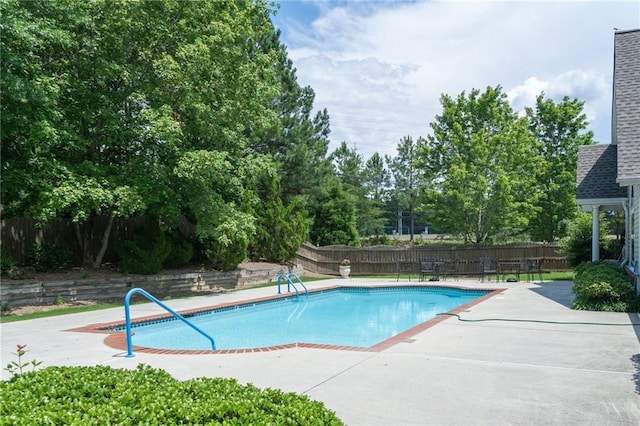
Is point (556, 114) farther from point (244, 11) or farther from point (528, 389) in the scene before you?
point (528, 389)

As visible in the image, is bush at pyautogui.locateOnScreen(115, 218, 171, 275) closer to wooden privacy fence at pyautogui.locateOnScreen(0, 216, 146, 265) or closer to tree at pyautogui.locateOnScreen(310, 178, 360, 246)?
wooden privacy fence at pyautogui.locateOnScreen(0, 216, 146, 265)

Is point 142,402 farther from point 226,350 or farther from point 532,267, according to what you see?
point 532,267

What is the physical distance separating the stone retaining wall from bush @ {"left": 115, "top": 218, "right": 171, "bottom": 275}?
35cm

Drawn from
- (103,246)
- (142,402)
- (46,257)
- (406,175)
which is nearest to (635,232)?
(142,402)

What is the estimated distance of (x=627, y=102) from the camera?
41.2 ft

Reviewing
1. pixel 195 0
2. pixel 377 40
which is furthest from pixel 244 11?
pixel 377 40

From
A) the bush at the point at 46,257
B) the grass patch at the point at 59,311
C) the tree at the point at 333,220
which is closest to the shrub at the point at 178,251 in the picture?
the grass patch at the point at 59,311

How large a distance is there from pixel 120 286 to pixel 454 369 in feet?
38.4

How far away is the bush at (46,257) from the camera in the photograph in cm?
1503

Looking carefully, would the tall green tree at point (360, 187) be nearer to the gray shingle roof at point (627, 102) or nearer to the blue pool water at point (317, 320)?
the blue pool water at point (317, 320)

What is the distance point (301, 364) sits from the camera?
6.80m

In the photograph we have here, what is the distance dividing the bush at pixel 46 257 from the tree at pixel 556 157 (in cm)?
2306

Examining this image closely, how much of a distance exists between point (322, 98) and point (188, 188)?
14510mm

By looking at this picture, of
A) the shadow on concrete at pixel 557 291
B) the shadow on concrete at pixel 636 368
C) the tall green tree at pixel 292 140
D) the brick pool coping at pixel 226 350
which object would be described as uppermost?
the tall green tree at pixel 292 140
